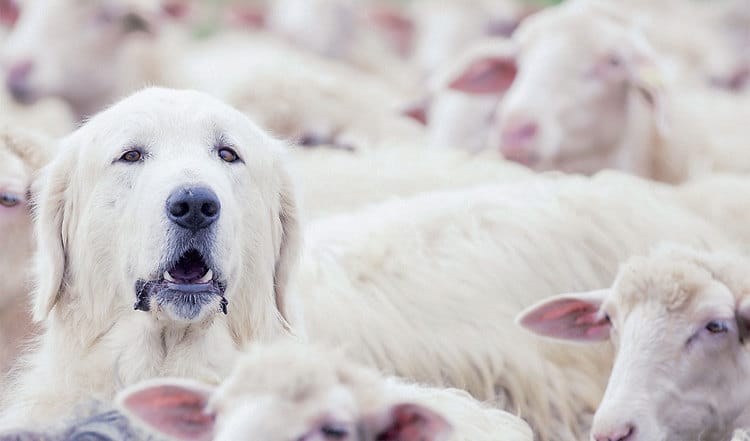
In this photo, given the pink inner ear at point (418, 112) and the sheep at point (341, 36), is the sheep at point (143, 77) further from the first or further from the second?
the sheep at point (341, 36)

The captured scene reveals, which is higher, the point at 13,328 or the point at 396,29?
the point at 13,328

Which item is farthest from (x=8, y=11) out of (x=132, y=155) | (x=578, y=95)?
(x=132, y=155)

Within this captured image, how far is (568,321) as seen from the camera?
4262mm

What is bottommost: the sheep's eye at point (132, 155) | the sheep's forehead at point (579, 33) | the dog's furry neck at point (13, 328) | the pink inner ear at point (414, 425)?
the dog's furry neck at point (13, 328)

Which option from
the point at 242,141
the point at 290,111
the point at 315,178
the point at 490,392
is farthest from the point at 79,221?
the point at 290,111

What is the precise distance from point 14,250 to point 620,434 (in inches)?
71.4

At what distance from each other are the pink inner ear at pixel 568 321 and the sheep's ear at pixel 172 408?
139cm

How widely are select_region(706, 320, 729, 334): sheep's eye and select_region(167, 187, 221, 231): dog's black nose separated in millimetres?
1360

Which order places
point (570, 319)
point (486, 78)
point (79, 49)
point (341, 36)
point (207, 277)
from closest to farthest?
1. point (207, 277)
2. point (570, 319)
3. point (486, 78)
4. point (79, 49)
5. point (341, 36)

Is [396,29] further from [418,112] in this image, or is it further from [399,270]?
[399,270]

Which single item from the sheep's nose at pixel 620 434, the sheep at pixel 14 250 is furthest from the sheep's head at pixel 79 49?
the sheep's nose at pixel 620 434

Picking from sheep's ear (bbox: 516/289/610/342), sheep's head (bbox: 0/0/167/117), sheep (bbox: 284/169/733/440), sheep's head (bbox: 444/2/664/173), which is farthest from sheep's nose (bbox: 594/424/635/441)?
sheep's head (bbox: 0/0/167/117)

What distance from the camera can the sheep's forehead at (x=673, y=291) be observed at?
3.84 meters

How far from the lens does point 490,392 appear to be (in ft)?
14.6
